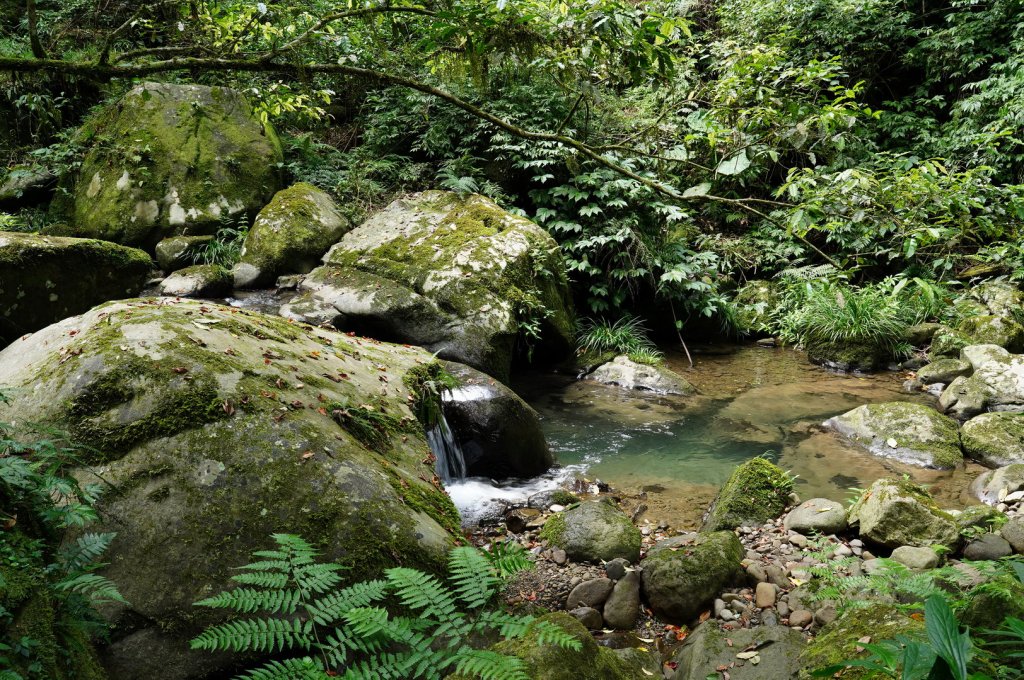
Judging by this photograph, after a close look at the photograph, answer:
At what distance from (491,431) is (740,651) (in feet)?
10.2

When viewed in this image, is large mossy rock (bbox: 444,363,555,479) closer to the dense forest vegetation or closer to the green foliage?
the dense forest vegetation

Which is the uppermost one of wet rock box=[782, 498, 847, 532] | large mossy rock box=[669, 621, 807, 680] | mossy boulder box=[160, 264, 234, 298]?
mossy boulder box=[160, 264, 234, 298]

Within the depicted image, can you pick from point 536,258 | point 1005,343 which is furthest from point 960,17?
point 536,258

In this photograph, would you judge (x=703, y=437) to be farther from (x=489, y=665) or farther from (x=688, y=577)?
(x=489, y=665)

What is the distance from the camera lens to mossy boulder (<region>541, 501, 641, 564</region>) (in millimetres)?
4215

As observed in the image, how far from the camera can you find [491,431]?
566 cm

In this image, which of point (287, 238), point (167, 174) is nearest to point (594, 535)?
point (287, 238)

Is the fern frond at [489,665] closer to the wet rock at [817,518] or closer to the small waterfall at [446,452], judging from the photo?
the small waterfall at [446,452]

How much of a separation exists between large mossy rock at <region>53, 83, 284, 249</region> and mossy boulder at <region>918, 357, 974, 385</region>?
35.5 feet

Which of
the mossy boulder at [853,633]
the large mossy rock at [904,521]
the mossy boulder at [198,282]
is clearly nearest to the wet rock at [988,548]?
the large mossy rock at [904,521]

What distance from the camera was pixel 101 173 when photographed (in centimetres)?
909

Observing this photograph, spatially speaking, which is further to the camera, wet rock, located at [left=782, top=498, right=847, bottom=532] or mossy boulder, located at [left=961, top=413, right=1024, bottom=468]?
mossy boulder, located at [left=961, top=413, right=1024, bottom=468]

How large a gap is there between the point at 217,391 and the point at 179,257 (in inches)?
267

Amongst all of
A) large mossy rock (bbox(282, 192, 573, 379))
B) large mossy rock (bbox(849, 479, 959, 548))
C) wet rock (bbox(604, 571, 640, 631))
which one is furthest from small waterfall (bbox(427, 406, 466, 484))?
large mossy rock (bbox(849, 479, 959, 548))
